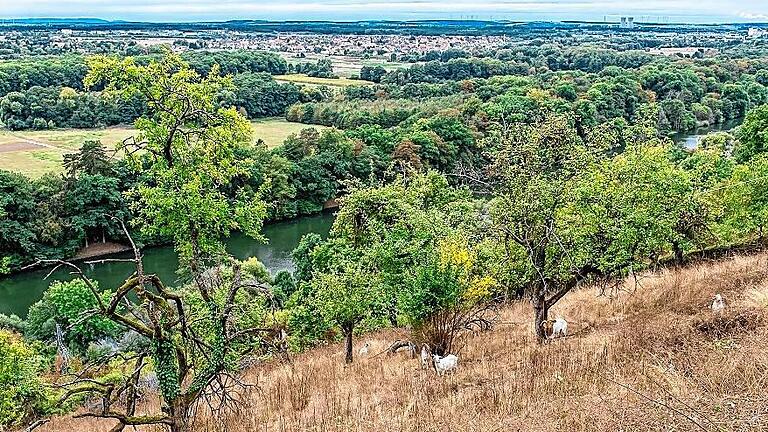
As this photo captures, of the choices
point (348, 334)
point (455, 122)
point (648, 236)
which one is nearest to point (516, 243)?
point (648, 236)

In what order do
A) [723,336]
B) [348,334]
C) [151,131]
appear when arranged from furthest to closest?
[348,334] → [151,131] → [723,336]

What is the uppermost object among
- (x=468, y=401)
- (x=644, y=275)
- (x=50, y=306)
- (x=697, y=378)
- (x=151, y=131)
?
(x=151, y=131)

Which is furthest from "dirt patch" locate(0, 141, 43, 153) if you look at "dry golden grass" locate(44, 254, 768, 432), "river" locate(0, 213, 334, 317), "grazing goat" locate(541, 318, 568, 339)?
"grazing goat" locate(541, 318, 568, 339)

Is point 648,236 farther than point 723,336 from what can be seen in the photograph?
Yes

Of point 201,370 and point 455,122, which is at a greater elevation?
point 201,370

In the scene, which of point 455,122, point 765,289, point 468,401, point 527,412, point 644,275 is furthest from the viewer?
point 455,122

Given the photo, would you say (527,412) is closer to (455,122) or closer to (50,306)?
(50,306)

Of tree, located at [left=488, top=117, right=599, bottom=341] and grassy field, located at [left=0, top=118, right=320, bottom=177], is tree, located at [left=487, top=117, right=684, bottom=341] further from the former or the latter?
grassy field, located at [left=0, top=118, right=320, bottom=177]

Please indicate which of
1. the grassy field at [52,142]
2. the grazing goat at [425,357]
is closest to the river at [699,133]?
the grassy field at [52,142]
